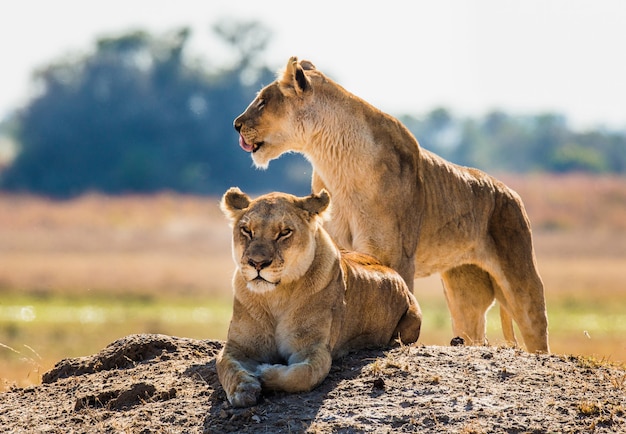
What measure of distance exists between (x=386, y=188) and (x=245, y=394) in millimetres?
2750

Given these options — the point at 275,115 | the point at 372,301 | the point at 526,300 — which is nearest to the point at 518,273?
the point at 526,300

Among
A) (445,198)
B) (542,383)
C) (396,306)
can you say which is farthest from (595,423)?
(445,198)

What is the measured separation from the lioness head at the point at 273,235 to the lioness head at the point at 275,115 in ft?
5.86

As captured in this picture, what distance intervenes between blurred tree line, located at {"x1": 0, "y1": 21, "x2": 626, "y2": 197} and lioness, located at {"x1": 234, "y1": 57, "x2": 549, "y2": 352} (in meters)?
49.4

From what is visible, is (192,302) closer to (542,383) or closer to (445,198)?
(445,198)

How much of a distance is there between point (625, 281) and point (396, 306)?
1129 inches

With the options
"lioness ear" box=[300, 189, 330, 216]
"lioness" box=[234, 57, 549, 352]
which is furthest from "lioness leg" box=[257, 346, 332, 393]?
"lioness" box=[234, 57, 549, 352]

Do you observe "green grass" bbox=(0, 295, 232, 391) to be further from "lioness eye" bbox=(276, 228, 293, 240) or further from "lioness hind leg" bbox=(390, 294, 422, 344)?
"lioness eye" bbox=(276, 228, 293, 240)

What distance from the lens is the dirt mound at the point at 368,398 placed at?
20.2 ft

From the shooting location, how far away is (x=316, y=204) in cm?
682

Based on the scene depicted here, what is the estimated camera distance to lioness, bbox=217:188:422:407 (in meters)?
6.37

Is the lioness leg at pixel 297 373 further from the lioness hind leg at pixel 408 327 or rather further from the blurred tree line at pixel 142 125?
the blurred tree line at pixel 142 125

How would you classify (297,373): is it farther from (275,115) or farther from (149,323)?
(149,323)

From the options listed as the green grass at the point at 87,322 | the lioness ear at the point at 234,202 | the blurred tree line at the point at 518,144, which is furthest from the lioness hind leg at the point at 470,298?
the blurred tree line at the point at 518,144
